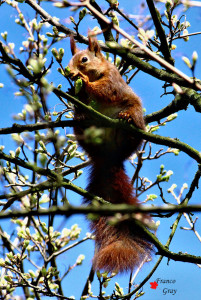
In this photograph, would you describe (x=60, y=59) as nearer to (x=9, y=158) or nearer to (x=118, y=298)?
(x=9, y=158)

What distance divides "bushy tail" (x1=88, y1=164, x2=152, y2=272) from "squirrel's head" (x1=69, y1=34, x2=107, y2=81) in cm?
93

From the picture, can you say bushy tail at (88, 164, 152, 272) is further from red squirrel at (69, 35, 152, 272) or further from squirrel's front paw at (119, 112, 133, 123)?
squirrel's front paw at (119, 112, 133, 123)

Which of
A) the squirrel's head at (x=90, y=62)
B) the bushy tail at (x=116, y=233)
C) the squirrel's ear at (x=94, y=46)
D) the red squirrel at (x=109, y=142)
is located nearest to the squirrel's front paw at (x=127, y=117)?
the red squirrel at (x=109, y=142)

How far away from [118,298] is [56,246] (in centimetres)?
72

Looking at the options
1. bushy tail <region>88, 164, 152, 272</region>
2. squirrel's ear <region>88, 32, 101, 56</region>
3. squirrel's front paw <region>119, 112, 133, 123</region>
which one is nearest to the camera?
bushy tail <region>88, 164, 152, 272</region>

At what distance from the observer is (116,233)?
10.1ft

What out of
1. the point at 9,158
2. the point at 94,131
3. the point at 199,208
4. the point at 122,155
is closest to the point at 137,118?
the point at 122,155

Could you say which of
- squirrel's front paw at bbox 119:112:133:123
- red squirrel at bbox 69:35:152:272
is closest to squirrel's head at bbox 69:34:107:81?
red squirrel at bbox 69:35:152:272

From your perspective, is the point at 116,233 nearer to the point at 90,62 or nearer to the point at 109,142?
the point at 109,142

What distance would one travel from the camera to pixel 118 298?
2.77 metres

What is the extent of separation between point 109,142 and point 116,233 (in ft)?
2.86

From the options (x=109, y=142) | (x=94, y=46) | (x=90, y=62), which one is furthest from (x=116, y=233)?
(x=94, y=46)

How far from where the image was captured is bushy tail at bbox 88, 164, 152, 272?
2.79 metres

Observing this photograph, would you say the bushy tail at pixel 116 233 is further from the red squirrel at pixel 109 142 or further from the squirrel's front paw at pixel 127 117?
the squirrel's front paw at pixel 127 117
